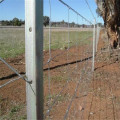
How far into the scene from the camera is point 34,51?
3.28ft

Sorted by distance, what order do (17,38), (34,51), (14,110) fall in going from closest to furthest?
(34,51) → (14,110) → (17,38)

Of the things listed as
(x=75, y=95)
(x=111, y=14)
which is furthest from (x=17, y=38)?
(x=111, y=14)

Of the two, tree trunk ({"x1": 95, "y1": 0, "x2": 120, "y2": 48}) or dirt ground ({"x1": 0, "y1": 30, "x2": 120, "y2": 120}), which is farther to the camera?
tree trunk ({"x1": 95, "y1": 0, "x2": 120, "y2": 48})

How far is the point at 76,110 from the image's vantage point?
370 centimetres

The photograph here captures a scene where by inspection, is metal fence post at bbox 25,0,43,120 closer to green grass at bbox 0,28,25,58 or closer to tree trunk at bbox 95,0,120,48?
green grass at bbox 0,28,25,58

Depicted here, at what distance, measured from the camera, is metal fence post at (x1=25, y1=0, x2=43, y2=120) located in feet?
3.22

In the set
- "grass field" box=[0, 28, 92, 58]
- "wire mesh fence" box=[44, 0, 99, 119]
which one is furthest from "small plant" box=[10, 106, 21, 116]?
Answer: "grass field" box=[0, 28, 92, 58]

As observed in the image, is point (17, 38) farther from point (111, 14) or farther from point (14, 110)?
point (111, 14)

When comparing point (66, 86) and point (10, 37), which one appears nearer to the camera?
point (10, 37)

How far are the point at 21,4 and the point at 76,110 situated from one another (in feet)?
9.11

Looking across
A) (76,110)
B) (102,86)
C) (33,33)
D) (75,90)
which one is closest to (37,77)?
(33,33)

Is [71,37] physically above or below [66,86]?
above

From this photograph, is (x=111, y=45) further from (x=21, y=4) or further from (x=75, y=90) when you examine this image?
(x=21, y=4)

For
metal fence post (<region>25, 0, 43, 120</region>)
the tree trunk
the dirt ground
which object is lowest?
the dirt ground
